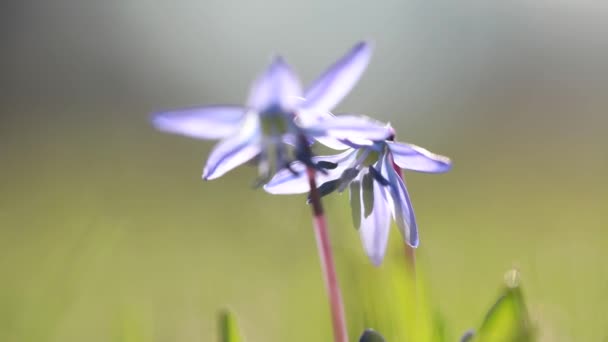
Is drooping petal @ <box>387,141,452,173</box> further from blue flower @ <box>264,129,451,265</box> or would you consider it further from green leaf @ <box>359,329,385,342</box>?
green leaf @ <box>359,329,385,342</box>

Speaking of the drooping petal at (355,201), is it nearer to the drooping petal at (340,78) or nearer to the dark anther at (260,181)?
the dark anther at (260,181)

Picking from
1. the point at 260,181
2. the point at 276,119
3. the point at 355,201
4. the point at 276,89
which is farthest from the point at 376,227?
the point at 276,89

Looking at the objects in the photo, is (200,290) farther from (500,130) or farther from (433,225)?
(500,130)

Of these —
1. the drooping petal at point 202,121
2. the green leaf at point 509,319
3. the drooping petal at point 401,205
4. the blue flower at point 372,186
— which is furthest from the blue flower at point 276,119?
the green leaf at point 509,319

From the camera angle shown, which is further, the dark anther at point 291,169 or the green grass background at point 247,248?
the green grass background at point 247,248

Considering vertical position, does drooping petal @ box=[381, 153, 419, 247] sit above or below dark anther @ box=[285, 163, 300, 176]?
below

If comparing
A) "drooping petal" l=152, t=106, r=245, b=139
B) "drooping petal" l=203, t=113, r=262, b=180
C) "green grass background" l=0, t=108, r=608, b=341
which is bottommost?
"green grass background" l=0, t=108, r=608, b=341

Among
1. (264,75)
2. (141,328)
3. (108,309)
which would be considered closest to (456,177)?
(108,309)

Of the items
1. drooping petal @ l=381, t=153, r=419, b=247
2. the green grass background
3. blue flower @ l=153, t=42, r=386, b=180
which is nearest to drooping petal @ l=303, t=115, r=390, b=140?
blue flower @ l=153, t=42, r=386, b=180
